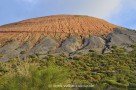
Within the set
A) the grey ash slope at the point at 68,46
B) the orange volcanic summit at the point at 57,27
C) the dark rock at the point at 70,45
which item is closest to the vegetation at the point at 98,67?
the grey ash slope at the point at 68,46

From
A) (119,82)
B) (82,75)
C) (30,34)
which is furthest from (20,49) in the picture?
(119,82)

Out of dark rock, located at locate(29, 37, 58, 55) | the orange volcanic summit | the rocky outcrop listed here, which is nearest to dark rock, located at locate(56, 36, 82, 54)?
dark rock, located at locate(29, 37, 58, 55)

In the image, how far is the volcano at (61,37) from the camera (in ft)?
321

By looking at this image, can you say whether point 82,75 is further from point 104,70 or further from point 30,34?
point 30,34

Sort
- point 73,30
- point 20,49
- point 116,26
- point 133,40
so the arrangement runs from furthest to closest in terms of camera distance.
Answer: point 116,26
point 73,30
point 133,40
point 20,49

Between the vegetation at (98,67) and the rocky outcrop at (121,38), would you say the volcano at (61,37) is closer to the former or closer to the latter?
the rocky outcrop at (121,38)

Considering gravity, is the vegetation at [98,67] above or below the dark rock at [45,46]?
below

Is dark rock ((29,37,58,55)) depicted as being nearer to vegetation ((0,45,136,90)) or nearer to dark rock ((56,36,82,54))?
dark rock ((56,36,82,54))

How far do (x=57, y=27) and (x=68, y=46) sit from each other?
53.3ft

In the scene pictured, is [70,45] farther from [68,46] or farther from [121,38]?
[121,38]

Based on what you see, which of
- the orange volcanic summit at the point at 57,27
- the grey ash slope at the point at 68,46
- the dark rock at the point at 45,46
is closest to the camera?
the grey ash slope at the point at 68,46

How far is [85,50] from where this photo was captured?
98.7 meters

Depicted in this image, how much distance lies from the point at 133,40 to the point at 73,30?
578 inches

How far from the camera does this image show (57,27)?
376ft
